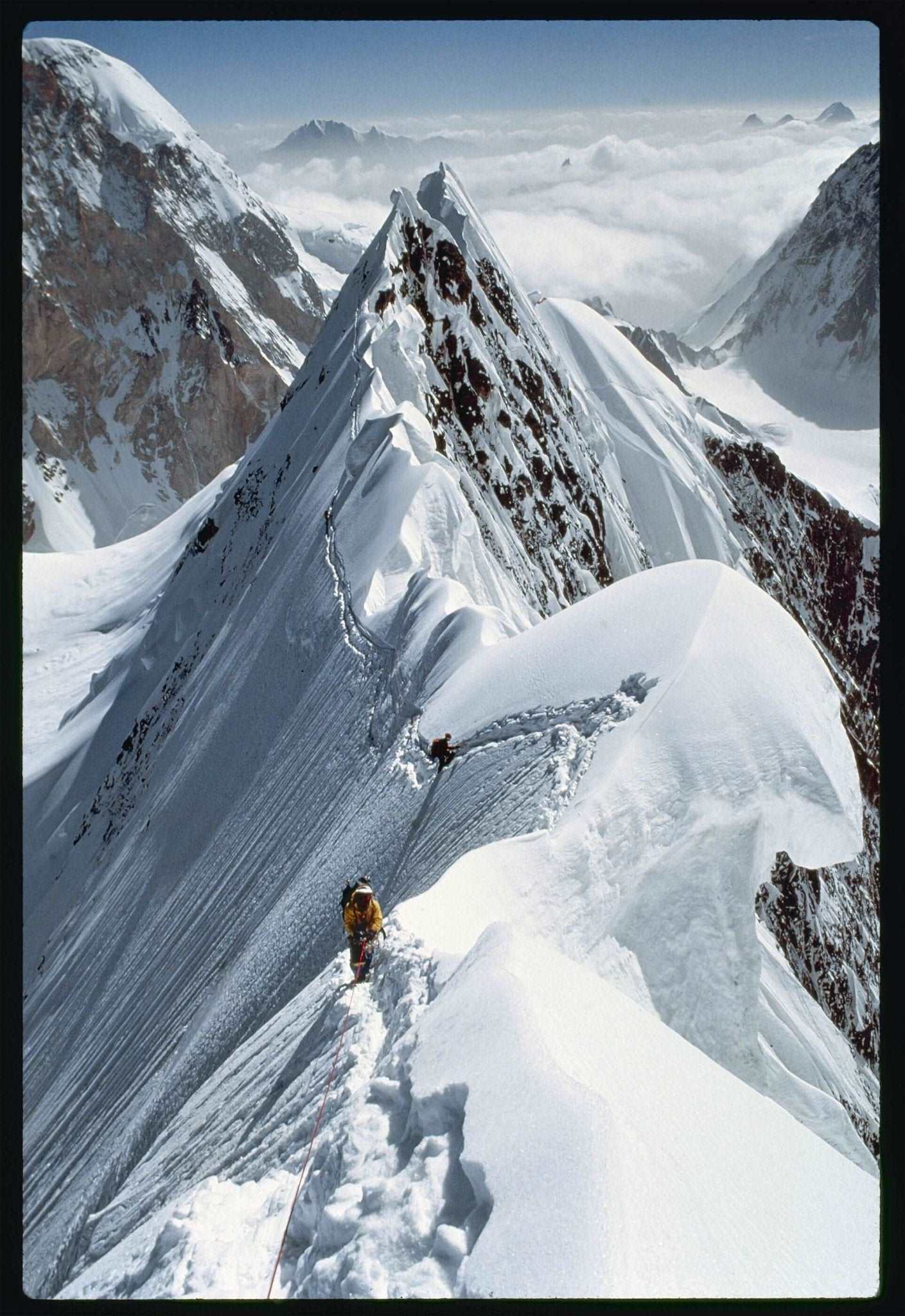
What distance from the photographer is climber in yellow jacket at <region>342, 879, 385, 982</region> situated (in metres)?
6.41

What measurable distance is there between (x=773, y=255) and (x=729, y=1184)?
517 feet

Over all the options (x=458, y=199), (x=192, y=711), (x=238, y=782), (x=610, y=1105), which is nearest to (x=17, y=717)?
(x=610, y=1105)

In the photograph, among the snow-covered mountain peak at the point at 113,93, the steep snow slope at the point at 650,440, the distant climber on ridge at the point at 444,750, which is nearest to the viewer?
the distant climber on ridge at the point at 444,750

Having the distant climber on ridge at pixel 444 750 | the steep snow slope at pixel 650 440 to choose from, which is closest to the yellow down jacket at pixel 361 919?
the distant climber on ridge at pixel 444 750

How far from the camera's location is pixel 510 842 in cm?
762

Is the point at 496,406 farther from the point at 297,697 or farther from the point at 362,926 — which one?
the point at 362,926

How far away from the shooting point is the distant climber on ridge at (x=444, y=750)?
32.7ft

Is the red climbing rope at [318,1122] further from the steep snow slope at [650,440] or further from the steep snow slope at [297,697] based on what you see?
the steep snow slope at [650,440]

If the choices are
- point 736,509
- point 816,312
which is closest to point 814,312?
point 816,312

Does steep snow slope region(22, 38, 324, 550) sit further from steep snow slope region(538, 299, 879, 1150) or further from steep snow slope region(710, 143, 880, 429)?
steep snow slope region(710, 143, 880, 429)

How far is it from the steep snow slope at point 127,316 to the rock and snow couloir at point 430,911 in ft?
246

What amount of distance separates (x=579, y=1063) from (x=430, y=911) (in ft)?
6.88

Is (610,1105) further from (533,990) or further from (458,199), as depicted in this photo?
(458,199)

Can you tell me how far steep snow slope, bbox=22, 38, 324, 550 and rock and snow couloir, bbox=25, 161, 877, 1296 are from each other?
74.9 meters
